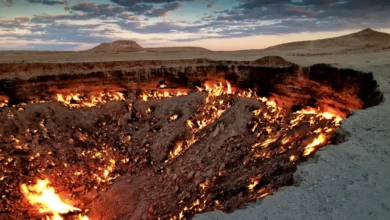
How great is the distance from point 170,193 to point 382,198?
20.8 feet

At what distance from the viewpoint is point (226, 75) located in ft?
45.3

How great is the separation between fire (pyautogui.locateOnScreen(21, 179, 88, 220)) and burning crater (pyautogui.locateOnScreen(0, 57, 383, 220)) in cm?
3

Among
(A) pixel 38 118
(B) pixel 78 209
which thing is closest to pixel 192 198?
(B) pixel 78 209

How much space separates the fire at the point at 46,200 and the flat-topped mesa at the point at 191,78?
4.35m

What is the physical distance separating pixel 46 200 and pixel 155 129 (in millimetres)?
4903

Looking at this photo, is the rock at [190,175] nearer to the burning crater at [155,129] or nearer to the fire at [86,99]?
the burning crater at [155,129]

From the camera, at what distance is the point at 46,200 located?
9.73 m

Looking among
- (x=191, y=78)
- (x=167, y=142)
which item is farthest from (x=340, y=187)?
(x=191, y=78)

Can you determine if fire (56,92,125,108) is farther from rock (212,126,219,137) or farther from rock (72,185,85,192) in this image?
rock (212,126,219,137)

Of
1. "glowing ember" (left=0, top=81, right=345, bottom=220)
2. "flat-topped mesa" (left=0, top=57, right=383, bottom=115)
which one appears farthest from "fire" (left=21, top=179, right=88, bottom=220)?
"flat-topped mesa" (left=0, top=57, right=383, bottom=115)

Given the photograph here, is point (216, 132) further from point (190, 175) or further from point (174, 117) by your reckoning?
point (190, 175)

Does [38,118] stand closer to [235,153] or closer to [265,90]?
[235,153]

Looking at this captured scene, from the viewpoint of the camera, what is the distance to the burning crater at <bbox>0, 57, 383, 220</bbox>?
8555mm

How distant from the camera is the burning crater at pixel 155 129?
8.55 m
